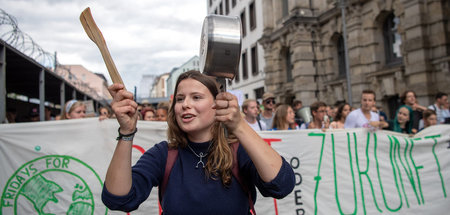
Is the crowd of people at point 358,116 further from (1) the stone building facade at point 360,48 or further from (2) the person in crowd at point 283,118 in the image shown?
(1) the stone building facade at point 360,48

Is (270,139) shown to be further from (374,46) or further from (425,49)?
(374,46)

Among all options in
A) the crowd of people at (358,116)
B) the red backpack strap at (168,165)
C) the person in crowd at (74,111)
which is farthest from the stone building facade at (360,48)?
the red backpack strap at (168,165)

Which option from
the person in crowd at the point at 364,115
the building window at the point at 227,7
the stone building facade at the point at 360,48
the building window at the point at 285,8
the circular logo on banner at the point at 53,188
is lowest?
the circular logo on banner at the point at 53,188

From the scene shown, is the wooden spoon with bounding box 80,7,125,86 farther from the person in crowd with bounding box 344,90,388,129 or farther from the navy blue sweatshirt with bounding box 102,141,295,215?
A: the person in crowd with bounding box 344,90,388,129

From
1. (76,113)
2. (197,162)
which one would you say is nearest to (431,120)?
(197,162)

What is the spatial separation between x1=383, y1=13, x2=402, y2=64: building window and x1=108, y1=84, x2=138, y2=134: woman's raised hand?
12.9 m

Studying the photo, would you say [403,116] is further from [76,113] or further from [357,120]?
[76,113]

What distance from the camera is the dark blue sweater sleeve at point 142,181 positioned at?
140cm

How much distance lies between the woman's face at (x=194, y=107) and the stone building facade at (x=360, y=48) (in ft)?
33.3

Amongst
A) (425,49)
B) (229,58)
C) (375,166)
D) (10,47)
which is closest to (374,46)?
(425,49)

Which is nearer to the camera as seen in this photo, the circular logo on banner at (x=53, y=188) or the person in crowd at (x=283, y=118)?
the circular logo on banner at (x=53, y=188)

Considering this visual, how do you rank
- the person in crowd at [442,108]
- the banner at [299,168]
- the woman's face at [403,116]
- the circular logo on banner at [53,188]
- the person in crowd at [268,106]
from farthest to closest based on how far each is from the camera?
the person in crowd at [442,108]
the person in crowd at [268,106]
the woman's face at [403,116]
the banner at [299,168]
the circular logo on banner at [53,188]

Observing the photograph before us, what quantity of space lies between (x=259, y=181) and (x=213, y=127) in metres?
0.39

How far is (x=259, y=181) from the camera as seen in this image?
4.95 ft
